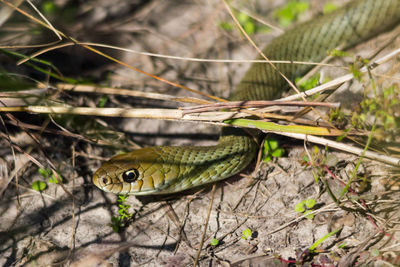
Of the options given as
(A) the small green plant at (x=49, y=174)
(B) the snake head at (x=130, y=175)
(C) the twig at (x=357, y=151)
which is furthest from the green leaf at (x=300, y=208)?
(A) the small green plant at (x=49, y=174)

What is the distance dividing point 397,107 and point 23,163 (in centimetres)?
291

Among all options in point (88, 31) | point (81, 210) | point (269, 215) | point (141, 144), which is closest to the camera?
point (269, 215)

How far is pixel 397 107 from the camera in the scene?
2189 millimetres

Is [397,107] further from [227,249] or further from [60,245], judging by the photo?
[60,245]

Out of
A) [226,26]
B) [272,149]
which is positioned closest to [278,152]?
[272,149]

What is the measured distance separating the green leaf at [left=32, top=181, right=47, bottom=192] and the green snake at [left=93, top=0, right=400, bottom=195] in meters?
0.59

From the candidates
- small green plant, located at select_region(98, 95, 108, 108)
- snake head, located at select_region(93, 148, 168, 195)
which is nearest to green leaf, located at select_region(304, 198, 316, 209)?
snake head, located at select_region(93, 148, 168, 195)

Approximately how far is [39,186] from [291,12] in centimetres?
342

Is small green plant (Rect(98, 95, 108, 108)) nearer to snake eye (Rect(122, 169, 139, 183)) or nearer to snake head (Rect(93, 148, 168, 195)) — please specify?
snake head (Rect(93, 148, 168, 195))

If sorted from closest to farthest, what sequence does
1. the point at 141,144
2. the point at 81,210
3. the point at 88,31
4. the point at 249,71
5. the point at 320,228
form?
the point at 320,228 → the point at 81,210 → the point at 141,144 → the point at 249,71 → the point at 88,31

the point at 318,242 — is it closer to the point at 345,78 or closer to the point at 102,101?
the point at 345,78

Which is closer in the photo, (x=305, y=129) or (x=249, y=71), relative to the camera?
(x=305, y=129)

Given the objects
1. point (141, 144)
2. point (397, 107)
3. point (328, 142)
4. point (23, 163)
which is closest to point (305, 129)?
point (328, 142)

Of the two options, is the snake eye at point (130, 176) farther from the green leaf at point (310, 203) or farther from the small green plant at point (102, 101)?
the green leaf at point (310, 203)
